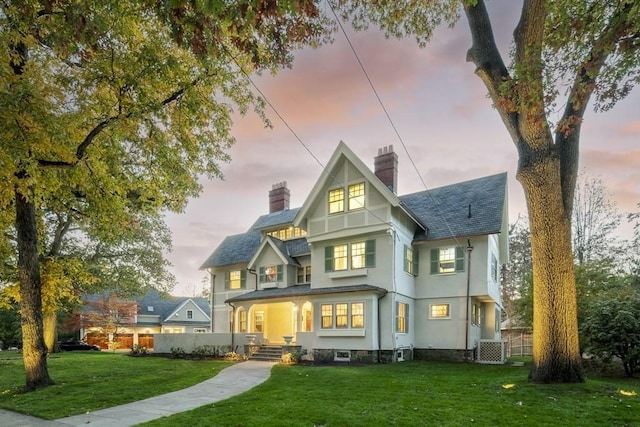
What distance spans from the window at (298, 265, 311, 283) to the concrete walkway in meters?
10.5

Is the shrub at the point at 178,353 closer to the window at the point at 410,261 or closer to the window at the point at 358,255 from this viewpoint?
the window at the point at 358,255

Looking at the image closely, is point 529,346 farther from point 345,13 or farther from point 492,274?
point 345,13

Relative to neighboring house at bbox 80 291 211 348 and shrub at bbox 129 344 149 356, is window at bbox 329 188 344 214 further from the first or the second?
neighboring house at bbox 80 291 211 348

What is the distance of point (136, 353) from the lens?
80.0ft

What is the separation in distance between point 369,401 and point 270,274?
52.9ft

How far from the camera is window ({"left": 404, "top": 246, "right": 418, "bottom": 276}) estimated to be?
19359 mm

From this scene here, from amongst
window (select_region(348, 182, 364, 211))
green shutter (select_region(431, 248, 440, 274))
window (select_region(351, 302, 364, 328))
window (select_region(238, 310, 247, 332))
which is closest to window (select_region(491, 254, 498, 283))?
green shutter (select_region(431, 248, 440, 274))

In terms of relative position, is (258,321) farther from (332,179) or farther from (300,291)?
(332,179)

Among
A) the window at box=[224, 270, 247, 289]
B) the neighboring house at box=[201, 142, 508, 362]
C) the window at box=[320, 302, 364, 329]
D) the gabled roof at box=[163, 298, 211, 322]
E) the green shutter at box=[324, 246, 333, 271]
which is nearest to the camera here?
the neighboring house at box=[201, 142, 508, 362]

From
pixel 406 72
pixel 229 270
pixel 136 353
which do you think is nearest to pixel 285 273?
pixel 229 270

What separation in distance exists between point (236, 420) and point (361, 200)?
43.2 feet

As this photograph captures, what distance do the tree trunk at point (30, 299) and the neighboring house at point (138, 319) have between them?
2649 centimetres

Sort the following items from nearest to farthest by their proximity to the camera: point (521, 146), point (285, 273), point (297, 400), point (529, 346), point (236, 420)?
point (236, 420)
point (297, 400)
point (521, 146)
point (285, 273)
point (529, 346)

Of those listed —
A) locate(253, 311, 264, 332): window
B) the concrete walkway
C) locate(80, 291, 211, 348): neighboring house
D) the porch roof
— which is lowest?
locate(80, 291, 211, 348): neighboring house
